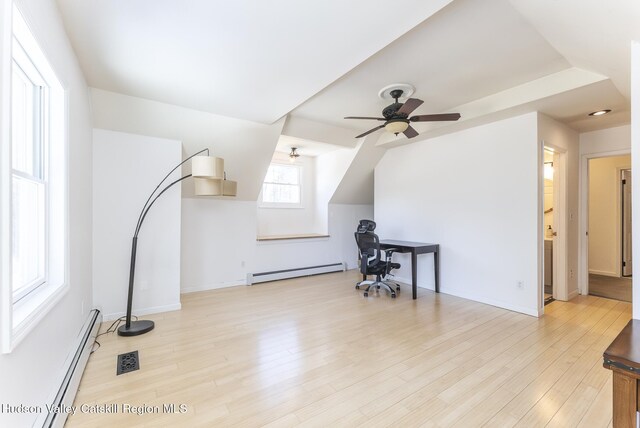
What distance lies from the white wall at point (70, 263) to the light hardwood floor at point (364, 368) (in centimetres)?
37

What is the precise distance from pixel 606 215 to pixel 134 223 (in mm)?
8084

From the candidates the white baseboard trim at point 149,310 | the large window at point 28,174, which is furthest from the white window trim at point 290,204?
the large window at point 28,174

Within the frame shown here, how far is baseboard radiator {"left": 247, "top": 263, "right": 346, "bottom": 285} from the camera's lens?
197 inches

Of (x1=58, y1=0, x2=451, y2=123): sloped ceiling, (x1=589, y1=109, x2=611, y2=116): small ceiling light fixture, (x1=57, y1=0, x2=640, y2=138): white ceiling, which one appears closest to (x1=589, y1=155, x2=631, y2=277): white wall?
(x1=57, y1=0, x2=640, y2=138): white ceiling

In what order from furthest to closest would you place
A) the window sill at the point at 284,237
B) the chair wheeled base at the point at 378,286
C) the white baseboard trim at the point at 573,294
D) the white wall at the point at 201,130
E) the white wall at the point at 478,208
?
the window sill at the point at 284,237, the chair wheeled base at the point at 378,286, the white baseboard trim at the point at 573,294, the white wall at the point at 478,208, the white wall at the point at 201,130

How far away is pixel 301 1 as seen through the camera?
5.68 feet

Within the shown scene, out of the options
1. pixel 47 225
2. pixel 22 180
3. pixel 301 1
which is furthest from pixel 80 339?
pixel 301 1

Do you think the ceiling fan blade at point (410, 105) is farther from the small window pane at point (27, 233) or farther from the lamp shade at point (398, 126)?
the small window pane at point (27, 233)

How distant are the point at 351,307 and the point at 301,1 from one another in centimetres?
331

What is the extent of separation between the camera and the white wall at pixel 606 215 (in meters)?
5.35

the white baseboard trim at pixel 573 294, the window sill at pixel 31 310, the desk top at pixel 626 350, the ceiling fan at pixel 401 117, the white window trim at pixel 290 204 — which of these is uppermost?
the ceiling fan at pixel 401 117

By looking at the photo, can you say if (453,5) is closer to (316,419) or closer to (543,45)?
(543,45)

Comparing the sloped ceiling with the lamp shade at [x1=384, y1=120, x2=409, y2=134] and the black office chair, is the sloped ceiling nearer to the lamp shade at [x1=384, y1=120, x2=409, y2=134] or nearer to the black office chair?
the lamp shade at [x1=384, y1=120, x2=409, y2=134]

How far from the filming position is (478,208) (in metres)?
3.98
